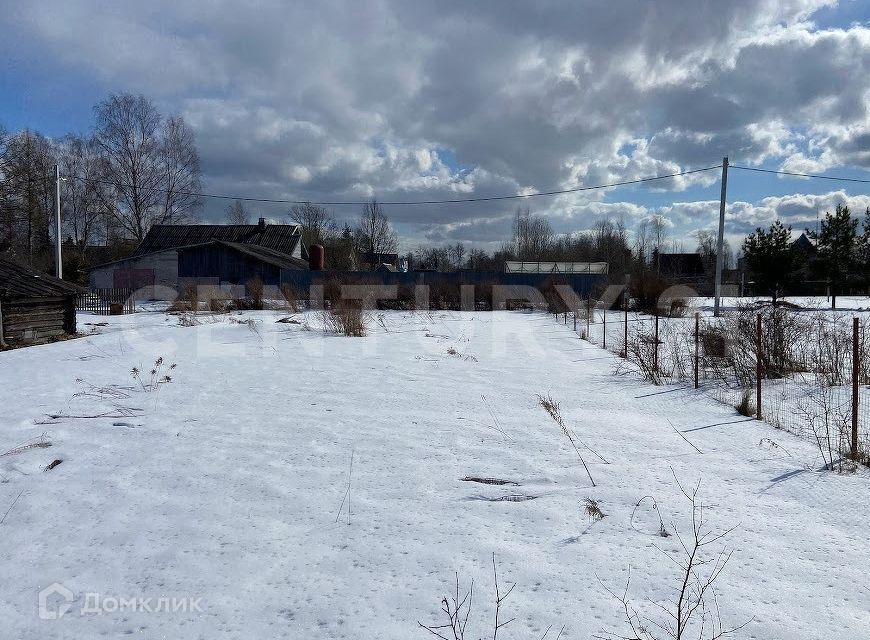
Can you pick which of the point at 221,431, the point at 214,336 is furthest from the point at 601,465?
the point at 214,336

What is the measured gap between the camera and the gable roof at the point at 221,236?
34938 mm

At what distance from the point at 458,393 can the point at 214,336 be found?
8.75 m

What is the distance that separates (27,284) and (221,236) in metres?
29.8

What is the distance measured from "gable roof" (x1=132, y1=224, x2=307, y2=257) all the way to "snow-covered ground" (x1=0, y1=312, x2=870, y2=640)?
32.0 m

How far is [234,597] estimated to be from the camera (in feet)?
7.75

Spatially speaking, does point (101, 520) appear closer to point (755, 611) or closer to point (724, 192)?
point (755, 611)

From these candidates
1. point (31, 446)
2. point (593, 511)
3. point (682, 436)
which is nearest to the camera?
point (593, 511)

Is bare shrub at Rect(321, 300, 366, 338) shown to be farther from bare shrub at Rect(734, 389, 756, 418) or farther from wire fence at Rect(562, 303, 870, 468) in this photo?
bare shrub at Rect(734, 389, 756, 418)

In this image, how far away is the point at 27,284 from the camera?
11508 millimetres

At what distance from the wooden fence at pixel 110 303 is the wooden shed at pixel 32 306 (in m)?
9.07

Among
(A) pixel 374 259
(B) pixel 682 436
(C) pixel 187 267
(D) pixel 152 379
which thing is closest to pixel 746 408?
A: (B) pixel 682 436

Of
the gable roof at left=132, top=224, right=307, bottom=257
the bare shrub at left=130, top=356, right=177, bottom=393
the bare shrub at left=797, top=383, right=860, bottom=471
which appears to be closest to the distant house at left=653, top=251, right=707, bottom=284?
the gable roof at left=132, top=224, right=307, bottom=257

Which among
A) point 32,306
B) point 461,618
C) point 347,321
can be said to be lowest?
point 461,618

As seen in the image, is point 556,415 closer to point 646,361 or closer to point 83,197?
point 646,361
